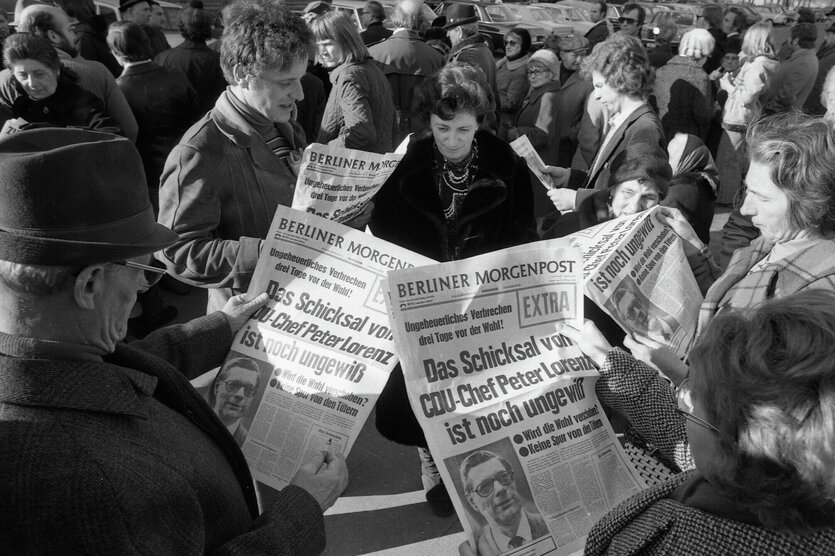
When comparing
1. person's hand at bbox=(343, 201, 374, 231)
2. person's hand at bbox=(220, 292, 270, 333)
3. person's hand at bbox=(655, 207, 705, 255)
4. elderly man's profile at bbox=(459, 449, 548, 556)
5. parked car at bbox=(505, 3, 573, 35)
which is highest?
person's hand at bbox=(655, 207, 705, 255)

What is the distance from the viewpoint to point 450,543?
271 centimetres

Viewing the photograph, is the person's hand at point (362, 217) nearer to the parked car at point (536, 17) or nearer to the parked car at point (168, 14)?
the parked car at point (168, 14)

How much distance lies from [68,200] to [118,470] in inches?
17.9

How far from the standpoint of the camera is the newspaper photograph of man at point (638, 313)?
2.00 metres

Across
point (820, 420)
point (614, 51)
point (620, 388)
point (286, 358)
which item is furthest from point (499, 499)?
point (614, 51)

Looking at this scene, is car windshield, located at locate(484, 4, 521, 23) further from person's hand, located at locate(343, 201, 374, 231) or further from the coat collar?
the coat collar

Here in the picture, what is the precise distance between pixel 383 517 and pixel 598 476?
1.35 metres

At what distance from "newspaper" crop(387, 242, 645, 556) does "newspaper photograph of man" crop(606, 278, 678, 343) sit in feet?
0.63

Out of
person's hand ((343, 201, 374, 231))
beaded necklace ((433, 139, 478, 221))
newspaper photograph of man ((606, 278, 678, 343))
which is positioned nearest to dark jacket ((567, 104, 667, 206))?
beaded necklace ((433, 139, 478, 221))

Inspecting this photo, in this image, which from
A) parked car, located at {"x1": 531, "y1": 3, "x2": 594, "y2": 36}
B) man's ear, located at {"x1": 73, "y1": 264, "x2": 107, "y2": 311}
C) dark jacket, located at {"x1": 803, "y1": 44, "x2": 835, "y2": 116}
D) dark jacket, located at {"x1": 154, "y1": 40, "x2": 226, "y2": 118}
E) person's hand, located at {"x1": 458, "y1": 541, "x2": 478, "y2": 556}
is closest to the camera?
man's ear, located at {"x1": 73, "y1": 264, "x2": 107, "y2": 311}

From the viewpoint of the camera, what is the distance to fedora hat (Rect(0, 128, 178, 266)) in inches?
42.9

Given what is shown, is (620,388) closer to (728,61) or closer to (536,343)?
(536,343)

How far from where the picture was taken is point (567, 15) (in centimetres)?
1372

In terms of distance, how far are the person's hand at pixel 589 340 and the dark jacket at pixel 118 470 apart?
32.5 inches
